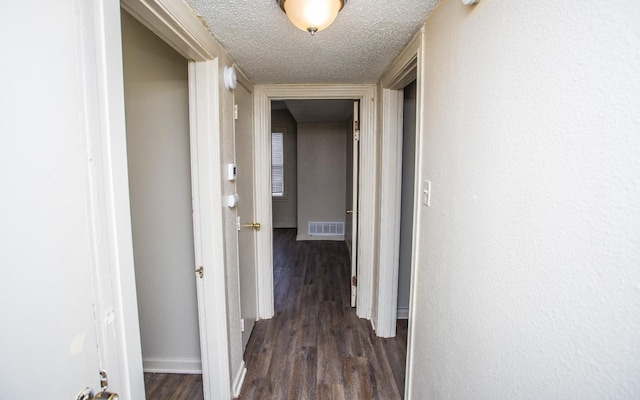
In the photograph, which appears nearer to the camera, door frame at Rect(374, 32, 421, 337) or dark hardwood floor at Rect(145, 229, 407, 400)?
dark hardwood floor at Rect(145, 229, 407, 400)

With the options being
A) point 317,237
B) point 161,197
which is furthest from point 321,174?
point 161,197

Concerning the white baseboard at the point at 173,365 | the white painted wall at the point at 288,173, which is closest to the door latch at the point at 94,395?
the white baseboard at the point at 173,365

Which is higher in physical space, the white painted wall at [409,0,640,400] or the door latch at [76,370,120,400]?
the white painted wall at [409,0,640,400]

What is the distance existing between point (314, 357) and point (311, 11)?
212cm

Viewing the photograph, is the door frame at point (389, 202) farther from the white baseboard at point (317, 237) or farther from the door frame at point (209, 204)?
the white baseboard at point (317, 237)

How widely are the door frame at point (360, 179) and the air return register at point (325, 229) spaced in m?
2.80

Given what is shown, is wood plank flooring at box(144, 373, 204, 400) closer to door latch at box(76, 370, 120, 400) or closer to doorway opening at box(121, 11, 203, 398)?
doorway opening at box(121, 11, 203, 398)

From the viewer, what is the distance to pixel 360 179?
2.46 m

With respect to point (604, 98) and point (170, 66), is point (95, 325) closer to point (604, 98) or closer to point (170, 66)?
point (604, 98)

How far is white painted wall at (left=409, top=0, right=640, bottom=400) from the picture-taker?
0.45 m

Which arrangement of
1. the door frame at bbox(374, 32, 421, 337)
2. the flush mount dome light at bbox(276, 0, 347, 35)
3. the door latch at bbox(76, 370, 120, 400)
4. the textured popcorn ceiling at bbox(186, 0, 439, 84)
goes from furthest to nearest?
the door frame at bbox(374, 32, 421, 337)
the textured popcorn ceiling at bbox(186, 0, 439, 84)
the flush mount dome light at bbox(276, 0, 347, 35)
the door latch at bbox(76, 370, 120, 400)

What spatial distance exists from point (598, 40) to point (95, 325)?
1.17 meters

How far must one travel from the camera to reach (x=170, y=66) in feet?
5.48

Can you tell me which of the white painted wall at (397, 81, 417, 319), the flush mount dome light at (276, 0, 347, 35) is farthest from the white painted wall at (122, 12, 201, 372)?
the white painted wall at (397, 81, 417, 319)
